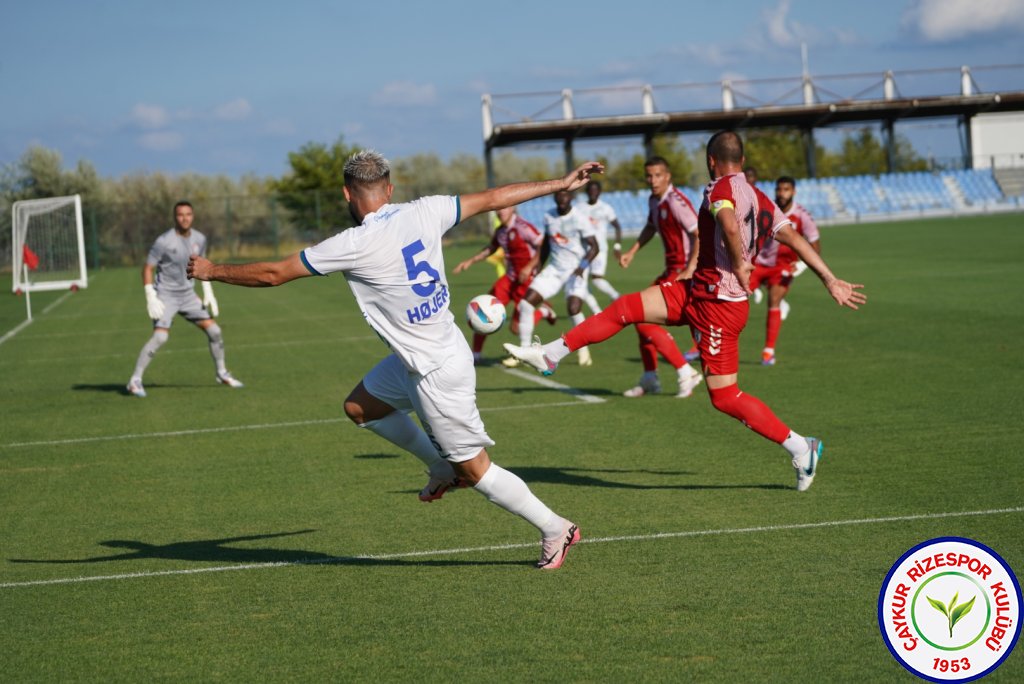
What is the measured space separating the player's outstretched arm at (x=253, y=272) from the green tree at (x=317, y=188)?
176 feet

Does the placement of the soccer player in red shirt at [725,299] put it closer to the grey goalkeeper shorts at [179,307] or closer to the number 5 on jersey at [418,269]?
the number 5 on jersey at [418,269]

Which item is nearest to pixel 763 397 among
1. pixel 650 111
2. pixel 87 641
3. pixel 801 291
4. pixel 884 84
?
pixel 87 641

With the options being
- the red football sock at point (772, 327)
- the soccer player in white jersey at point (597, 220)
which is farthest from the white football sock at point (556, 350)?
the soccer player in white jersey at point (597, 220)

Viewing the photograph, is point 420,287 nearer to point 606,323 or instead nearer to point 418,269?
point 418,269

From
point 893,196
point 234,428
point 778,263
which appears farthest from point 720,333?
point 893,196

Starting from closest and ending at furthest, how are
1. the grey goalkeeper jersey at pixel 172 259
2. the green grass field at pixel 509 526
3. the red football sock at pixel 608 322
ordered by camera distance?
1. the green grass field at pixel 509 526
2. the red football sock at pixel 608 322
3. the grey goalkeeper jersey at pixel 172 259

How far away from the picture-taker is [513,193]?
20.6ft

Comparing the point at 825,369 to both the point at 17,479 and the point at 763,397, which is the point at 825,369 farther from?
the point at 17,479

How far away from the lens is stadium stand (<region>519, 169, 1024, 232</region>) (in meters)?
62.7

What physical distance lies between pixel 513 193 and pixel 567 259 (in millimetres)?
9084

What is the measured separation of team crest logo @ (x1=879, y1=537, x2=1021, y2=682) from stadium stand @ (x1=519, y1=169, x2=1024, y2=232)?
5611cm

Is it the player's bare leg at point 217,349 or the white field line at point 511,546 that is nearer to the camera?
the white field line at point 511,546

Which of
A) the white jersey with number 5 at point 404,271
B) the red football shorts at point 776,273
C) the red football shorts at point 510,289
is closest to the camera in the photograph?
the white jersey with number 5 at point 404,271

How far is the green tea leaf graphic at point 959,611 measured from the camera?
16.5 ft
